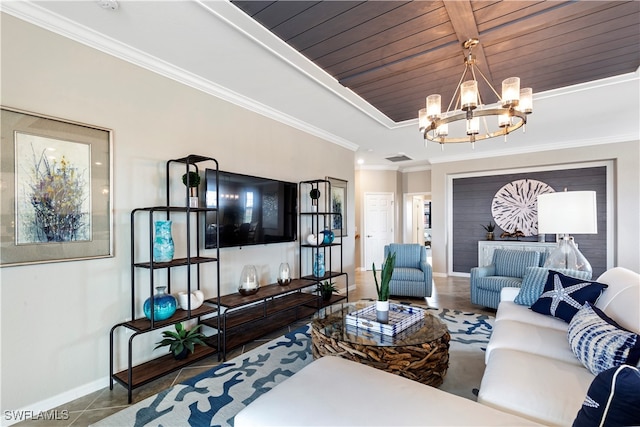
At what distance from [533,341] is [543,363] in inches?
13.0

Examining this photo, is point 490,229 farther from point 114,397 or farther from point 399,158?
point 114,397

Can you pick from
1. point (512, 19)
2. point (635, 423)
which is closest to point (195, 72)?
point (512, 19)

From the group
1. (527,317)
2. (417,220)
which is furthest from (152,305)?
(417,220)

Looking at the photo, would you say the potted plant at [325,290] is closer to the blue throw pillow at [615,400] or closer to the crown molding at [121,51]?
the crown molding at [121,51]

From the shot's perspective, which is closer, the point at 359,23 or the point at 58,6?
the point at 58,6

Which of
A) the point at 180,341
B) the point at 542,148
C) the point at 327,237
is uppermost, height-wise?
the point at 542,148

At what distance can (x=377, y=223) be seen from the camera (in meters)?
7.39

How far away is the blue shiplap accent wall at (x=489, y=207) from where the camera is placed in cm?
511

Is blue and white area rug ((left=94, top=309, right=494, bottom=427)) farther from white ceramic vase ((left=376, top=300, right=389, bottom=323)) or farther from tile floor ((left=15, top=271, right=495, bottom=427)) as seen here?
white ceramic vase ((left=376, top=300, right=389, bottom=323))

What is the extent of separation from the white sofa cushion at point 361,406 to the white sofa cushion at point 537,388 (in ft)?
0.63

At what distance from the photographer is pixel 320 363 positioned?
1.65 metres

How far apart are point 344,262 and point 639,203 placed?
4762mm

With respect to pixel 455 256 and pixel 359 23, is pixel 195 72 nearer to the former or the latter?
pixel 359 23

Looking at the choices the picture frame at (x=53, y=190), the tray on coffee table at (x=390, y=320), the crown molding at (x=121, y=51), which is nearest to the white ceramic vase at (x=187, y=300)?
the picture frame at (x=53, y=190)
